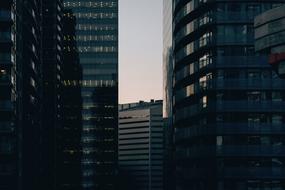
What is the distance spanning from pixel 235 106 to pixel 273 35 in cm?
2446

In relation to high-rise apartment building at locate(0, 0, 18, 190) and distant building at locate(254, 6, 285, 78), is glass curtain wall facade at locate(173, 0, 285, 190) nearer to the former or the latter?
distant building at locate(254, 6, 285, 78)

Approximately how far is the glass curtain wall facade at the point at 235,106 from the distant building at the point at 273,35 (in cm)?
2125

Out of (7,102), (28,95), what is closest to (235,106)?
(7,102)

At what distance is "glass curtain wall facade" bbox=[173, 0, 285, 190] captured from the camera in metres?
94.7

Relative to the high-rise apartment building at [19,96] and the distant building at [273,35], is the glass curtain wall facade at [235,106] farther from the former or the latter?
the high-rise apartment building at [19,96]

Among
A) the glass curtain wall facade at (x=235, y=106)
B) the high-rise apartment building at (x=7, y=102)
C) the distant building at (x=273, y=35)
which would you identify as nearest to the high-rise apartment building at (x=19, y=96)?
the high-rise apartment building at (x=7, y=102)

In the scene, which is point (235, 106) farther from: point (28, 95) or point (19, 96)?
point (28, 95)

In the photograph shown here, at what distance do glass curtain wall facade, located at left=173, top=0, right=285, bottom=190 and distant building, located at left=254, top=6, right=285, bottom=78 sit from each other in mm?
21249

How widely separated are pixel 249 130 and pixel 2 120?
1292 inches

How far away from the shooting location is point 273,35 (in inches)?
2864

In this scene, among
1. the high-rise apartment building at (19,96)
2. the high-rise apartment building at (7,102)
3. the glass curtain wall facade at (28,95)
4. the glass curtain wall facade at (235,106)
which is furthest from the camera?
the glass curtain wall facade at (28,95)

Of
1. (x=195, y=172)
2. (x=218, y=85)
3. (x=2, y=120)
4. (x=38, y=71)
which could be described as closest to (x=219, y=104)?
(x=218, y=85)

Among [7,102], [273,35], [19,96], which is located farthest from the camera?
[19,96]

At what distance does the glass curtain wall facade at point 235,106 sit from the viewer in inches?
3728
